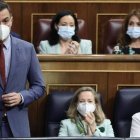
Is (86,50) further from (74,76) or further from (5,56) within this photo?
(5,56)

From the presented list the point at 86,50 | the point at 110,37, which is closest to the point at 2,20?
the point at 86,50

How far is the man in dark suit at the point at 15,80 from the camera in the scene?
1396 millimetres

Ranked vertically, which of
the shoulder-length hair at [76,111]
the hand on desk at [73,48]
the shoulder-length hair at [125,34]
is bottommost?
the shoulder-length hair at [76,111]

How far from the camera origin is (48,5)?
253cm

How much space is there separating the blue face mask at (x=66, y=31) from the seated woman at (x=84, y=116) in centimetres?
44

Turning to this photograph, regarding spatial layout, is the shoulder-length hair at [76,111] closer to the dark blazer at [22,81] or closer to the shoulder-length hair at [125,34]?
the dark blazer at [22,81]

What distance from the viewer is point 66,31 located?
2.11 metres

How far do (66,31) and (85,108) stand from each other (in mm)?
505

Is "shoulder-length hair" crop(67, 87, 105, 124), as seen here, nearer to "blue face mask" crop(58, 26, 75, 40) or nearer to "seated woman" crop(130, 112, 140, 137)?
"seated woman" crop(130, 112, 140, 137)

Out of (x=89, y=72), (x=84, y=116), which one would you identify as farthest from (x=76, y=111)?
(x=89, y=72)

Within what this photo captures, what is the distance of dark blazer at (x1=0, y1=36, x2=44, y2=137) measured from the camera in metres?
1.40

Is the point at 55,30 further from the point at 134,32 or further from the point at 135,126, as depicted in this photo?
the point at 135,126

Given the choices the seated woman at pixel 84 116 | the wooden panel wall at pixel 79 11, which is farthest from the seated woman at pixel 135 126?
the wooden panel wall at pixel 79 11

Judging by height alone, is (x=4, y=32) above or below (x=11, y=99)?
above
